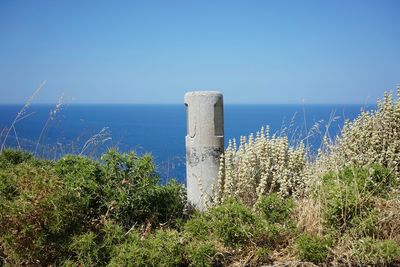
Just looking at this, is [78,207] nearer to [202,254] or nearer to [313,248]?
[202,254]

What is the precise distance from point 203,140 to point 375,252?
2341 millimetres

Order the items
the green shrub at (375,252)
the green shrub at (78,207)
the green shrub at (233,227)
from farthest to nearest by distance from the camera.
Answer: the green shrub at (233,227) → the green shrub at (78,207) → the green shrub at (375,252)

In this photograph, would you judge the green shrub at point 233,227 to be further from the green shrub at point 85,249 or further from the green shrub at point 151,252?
the green shrub at point 85,249

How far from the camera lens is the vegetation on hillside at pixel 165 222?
11.4 ft

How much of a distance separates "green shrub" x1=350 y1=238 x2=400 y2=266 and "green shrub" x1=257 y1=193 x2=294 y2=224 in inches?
27.2

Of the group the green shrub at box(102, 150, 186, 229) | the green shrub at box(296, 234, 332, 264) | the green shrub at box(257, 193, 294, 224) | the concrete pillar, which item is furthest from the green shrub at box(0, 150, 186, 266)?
the green shrub at box(296, 234, 332, 264)

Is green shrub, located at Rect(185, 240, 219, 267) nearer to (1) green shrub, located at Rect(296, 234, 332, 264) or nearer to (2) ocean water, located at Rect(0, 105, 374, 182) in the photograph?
(1) green shrub, located at Rect(296, 234, 332, 264)

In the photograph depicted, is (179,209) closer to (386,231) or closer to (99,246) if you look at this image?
(99,246)

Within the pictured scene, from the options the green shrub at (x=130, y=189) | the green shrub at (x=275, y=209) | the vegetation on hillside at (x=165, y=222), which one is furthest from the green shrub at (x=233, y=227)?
the green shrub at (x=130, y=189)

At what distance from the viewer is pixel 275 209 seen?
4055 millimetres

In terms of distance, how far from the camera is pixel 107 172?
4105mm

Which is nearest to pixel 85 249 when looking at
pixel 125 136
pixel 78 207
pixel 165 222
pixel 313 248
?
pixel 78 207

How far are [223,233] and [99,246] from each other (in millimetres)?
1057

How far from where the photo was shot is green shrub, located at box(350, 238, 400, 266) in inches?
132
